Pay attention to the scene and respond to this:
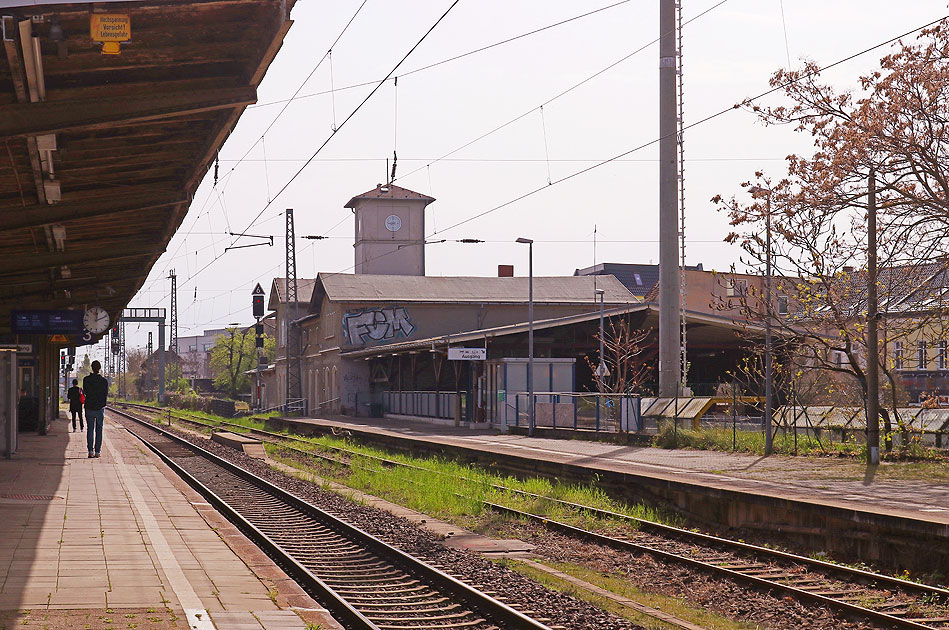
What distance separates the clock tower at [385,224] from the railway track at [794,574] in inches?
2249

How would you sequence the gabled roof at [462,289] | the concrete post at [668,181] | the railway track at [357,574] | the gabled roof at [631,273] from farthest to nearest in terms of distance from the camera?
1. the gabled roof at [631,273]
2. the gabled roof at [462,289]
3. the concrete post at [668,181]
4. the railway track at [357,574]

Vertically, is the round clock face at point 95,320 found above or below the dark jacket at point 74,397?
above

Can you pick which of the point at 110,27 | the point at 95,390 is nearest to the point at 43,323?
the point at 95,390

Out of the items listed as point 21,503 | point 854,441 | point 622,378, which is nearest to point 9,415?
point 21,503

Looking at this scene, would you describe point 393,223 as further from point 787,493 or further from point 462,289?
point 787,493

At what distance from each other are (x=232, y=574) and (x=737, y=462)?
533 inches

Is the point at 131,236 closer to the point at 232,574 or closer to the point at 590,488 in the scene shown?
the point at 590,488

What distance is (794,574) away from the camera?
1112cm

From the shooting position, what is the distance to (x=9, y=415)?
20.1m

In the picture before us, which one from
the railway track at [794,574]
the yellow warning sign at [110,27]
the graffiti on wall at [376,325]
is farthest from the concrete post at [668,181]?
the graffiti on wall at [376,325]

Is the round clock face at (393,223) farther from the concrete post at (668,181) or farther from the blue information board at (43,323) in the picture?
the blue information board at (43,323)

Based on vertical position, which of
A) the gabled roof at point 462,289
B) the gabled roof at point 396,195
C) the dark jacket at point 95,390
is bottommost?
the dark jacket at point 95,390

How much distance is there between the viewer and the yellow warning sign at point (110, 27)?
308 inches

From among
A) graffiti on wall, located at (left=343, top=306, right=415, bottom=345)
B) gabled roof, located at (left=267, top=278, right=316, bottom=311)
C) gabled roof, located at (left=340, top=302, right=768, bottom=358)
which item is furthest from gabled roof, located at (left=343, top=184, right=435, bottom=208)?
gabled roof, located at (left=340, top=302, right=768, bottom=358)
